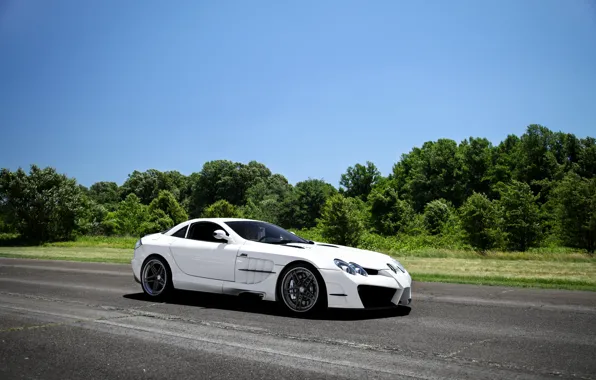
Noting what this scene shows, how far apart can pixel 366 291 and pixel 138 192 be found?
116572mm

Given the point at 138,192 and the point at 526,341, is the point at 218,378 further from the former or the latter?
the point at 138,192

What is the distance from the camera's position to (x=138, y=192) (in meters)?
117

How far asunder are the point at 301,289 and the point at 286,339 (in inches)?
65.3

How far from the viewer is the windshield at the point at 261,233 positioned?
8.29m

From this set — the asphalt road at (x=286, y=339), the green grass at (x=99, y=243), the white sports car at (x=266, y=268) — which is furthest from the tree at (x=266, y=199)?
the asphalt road at (x=286, y=339)

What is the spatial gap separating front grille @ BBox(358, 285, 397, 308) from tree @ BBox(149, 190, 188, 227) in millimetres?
73135

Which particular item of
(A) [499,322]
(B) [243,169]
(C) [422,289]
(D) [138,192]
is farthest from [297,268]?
(D) [138,192]

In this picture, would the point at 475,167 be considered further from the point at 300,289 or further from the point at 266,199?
the point at 300,289

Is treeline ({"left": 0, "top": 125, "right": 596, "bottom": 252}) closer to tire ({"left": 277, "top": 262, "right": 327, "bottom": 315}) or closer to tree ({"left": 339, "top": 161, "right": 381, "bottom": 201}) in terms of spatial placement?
tree ({"left": 339, "top": 161, "right": 381, "bottom": 201})

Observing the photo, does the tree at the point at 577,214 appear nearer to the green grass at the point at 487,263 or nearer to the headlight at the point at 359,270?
the green grass at the point at 487,263

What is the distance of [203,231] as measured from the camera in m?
8.77

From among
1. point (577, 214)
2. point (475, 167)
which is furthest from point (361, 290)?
point (475, 167)

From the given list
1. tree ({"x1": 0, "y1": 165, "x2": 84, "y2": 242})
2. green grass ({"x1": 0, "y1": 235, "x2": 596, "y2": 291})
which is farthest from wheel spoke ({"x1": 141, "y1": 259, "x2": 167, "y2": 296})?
tree ({"x1": 0, "y1": 165, "x2": 84, "y2": 242})

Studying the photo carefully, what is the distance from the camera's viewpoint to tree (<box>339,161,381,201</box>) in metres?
107
